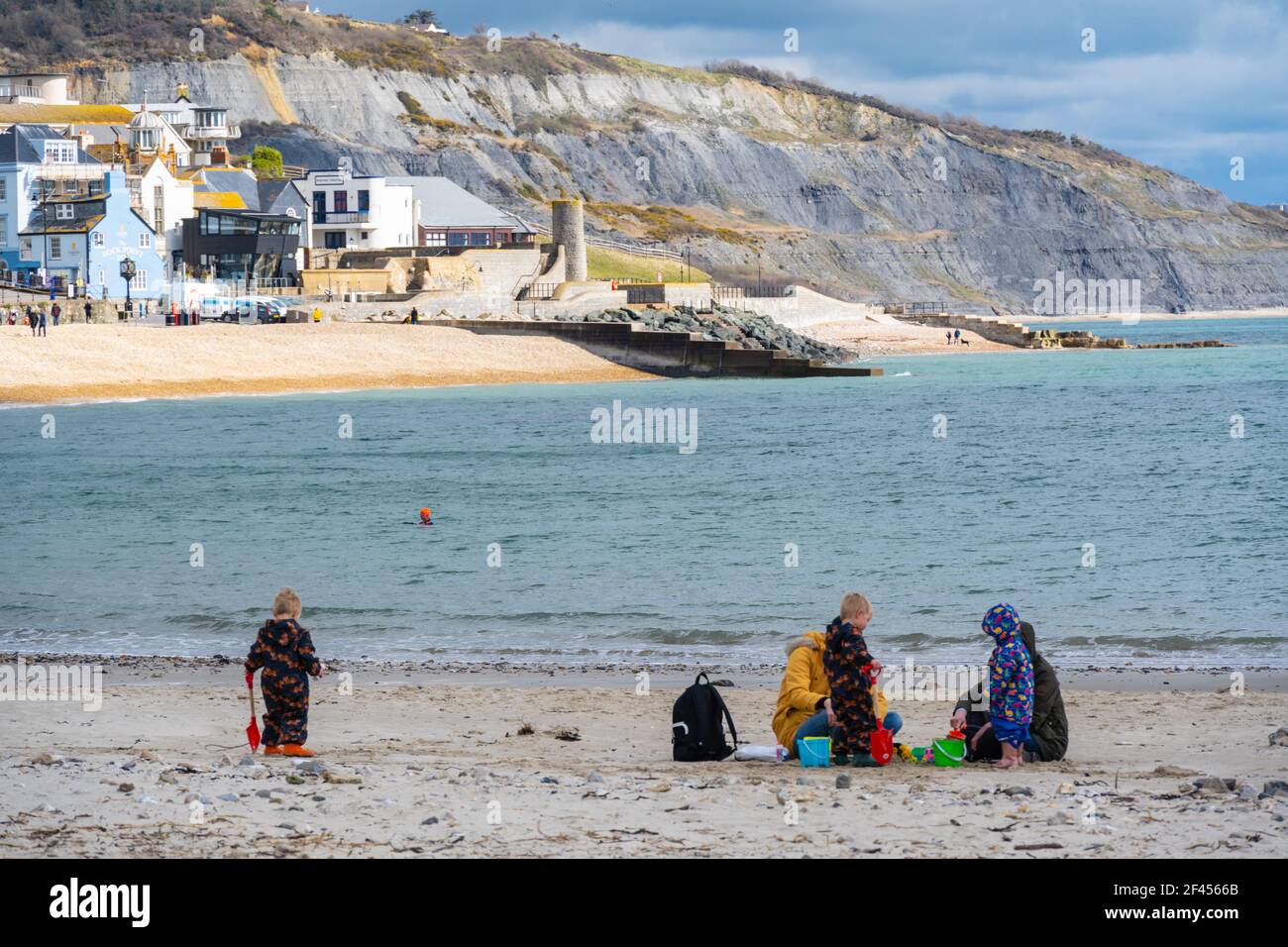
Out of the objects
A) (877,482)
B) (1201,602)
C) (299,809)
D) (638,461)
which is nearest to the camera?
(299,809)

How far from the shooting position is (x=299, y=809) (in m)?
8.11

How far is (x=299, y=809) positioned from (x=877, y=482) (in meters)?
26.4

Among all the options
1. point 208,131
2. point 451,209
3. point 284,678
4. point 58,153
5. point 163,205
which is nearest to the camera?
point 284,678

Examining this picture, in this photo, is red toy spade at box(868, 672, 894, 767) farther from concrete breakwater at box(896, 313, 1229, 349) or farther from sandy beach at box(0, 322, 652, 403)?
concrete breakwater at box(896, 313, 1229, 349)

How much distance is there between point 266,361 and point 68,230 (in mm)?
22017

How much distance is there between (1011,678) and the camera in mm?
9773

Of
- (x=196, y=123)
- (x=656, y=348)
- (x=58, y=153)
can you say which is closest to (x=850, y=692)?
(x=656, y=348)

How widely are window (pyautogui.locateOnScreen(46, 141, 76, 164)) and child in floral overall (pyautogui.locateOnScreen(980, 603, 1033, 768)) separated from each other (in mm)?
78737

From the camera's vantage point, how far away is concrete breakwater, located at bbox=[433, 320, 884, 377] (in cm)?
7044
